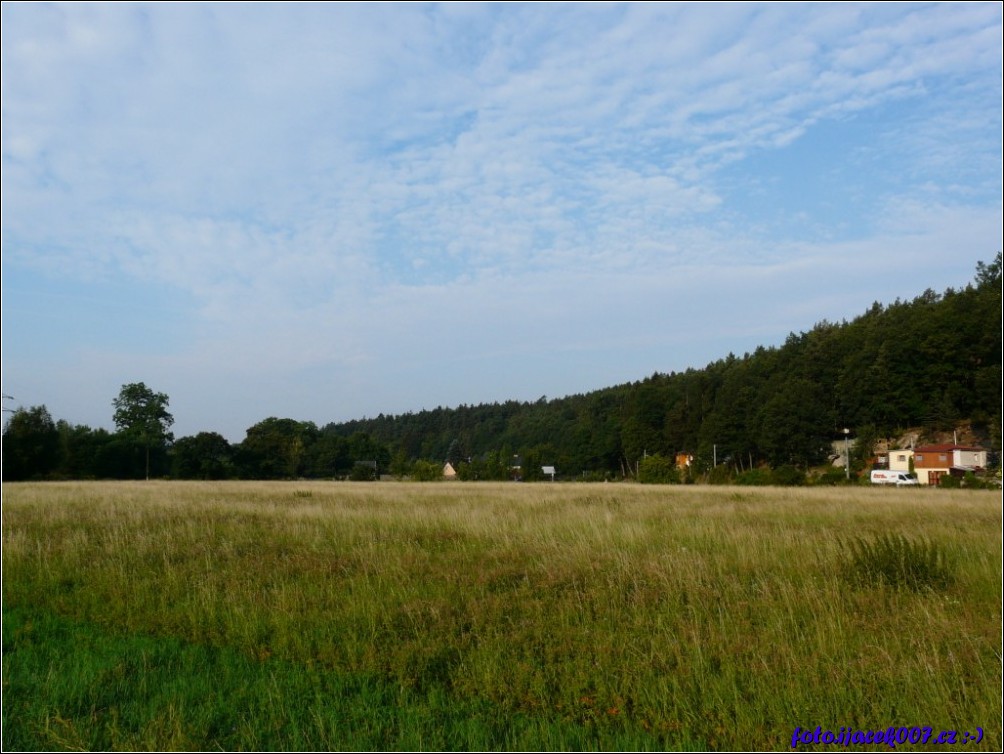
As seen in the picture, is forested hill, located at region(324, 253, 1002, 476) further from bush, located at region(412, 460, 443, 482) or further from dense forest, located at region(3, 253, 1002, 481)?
bush, located at region(412, 460, 443, 482)

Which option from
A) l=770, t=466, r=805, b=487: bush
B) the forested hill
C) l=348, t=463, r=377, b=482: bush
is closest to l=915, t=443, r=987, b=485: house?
the forested hill

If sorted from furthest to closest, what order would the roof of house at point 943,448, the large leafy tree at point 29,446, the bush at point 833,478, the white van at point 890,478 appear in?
the large leafy tree at point 29,446
the roof of house at point 943,448
the bush at point 833,478
the white van at point 890,478

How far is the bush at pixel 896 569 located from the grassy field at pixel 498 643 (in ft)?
0.09

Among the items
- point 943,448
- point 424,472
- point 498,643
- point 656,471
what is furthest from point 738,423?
point 498,643

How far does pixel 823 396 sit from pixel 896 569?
3101 inches

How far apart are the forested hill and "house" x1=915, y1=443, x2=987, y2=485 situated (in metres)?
3.96

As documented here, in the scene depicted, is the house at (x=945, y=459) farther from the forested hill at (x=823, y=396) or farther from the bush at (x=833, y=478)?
the bush at (x=833, y=478)

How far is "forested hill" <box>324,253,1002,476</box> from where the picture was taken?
224ft

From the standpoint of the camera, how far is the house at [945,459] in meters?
64.9

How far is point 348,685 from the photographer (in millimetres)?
5695

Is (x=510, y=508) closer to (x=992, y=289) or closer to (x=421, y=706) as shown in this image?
(x=421, y=706)

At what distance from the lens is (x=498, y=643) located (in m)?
6.44

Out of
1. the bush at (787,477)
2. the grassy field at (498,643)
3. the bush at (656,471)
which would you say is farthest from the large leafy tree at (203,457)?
the grassy field at (498,643)

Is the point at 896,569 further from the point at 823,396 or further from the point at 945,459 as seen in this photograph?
the point at 823,396
